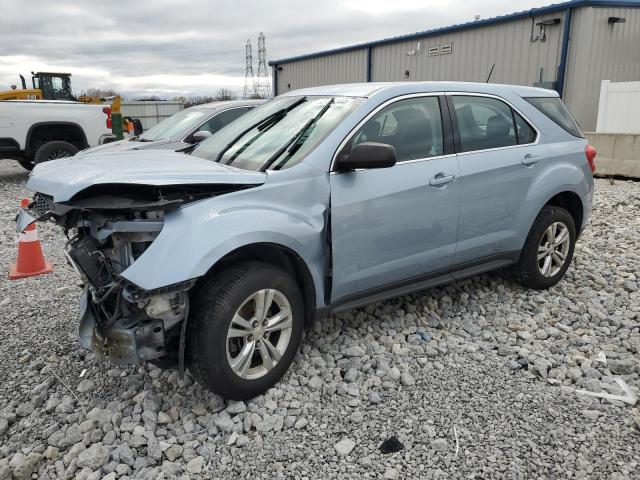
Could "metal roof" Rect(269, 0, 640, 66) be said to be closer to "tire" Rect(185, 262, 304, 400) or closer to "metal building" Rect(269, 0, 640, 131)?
"metal building" Rect(269, 0, 640, 131)

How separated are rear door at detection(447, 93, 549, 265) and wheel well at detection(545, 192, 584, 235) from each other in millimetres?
496

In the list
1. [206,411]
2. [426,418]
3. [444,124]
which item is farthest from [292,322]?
[444,124]

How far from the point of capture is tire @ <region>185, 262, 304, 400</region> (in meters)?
2.86

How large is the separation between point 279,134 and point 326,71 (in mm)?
20597

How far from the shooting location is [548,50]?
47.1ft

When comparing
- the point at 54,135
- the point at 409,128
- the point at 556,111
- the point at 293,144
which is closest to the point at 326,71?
the point at 54,135

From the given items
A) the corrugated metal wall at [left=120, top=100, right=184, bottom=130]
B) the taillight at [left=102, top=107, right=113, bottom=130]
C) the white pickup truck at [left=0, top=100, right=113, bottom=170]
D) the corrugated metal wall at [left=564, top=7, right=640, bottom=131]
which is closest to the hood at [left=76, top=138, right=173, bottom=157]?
the white pickup truck at [left=0, top=100, right=113, bottom=170]

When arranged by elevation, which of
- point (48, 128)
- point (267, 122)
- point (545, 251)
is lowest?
point (545, 251)

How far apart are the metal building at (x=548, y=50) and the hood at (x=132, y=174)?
12.2 meters

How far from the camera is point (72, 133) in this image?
37.8 ft

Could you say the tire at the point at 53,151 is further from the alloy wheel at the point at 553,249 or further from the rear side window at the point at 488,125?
the alloy wheel at the point at 553,249

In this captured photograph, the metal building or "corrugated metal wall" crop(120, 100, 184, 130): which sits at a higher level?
the metal building

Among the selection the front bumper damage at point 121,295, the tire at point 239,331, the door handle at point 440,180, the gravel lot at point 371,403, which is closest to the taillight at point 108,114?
the gravel lot at point 371,403

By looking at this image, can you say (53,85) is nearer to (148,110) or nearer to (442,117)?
(148,110)
